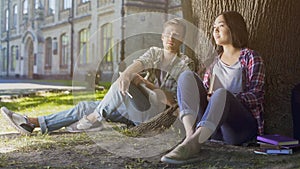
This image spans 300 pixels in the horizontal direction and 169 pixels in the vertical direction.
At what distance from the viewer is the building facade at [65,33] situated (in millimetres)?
17891

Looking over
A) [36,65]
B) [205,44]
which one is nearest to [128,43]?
[36,65]

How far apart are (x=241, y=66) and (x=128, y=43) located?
46.2 feet

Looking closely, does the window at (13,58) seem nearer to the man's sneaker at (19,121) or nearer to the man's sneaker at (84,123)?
the man's sneaker at (19,121)

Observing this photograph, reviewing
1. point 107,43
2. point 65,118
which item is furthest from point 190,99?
point 107,43

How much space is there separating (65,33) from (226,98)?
72.7 feet

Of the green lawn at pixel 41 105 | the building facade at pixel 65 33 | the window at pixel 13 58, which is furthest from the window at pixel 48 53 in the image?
the green lawn at pixel 41 105

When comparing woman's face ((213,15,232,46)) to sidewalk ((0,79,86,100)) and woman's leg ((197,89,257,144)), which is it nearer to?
woman's leg ((197,89,257,144))

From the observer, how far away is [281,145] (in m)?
2.47

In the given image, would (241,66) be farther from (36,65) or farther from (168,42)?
(36,65)

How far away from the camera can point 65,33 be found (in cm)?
2367

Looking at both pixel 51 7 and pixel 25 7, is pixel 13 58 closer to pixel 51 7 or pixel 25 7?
pixel 25 7

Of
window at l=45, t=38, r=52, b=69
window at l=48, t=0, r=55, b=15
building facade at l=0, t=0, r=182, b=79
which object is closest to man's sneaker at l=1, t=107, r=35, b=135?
building facade at l=0, t=0, r=182, b=79

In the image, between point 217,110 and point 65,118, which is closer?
point 217,110

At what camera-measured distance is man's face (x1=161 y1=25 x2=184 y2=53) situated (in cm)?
295
